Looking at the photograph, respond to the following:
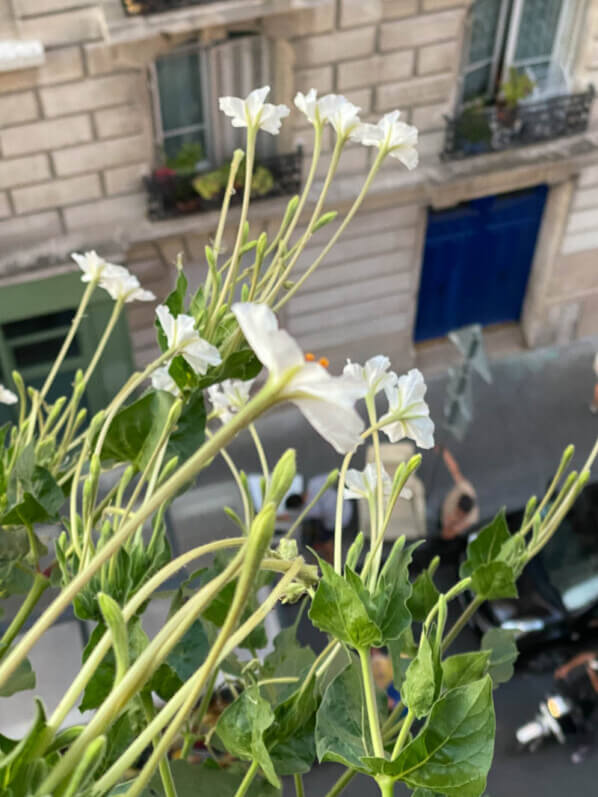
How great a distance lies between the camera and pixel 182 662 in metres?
1.64

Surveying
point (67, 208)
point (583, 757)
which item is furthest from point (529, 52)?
point (583, 757)

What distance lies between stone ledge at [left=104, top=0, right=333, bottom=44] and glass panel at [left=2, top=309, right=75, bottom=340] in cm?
225

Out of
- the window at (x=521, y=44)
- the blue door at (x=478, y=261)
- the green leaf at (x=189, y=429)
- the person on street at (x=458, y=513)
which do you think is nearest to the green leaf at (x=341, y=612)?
the green leaf at (x=189, y=429)

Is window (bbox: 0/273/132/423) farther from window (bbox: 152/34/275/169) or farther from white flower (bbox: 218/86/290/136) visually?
white flower (bbox: 218/86/290/136)

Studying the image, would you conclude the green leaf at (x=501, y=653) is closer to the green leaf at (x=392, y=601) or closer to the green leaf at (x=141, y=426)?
the green leaf at (x=392, y=601)

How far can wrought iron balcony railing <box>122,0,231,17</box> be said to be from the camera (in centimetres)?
597

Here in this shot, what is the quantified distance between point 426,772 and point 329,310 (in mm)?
7380

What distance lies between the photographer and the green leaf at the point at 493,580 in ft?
5.69

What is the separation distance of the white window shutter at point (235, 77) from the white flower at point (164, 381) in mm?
5588

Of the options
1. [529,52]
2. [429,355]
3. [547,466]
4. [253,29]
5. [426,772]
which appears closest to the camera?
[426,772]

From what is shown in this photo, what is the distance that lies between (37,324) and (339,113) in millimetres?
5690

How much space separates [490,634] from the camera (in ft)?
6.34

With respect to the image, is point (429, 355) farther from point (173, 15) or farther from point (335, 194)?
point (173, 15)

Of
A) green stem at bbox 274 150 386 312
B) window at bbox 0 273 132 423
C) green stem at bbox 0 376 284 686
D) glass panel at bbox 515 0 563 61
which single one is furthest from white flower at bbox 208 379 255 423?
glass panel at bbox 515 0 563 61
